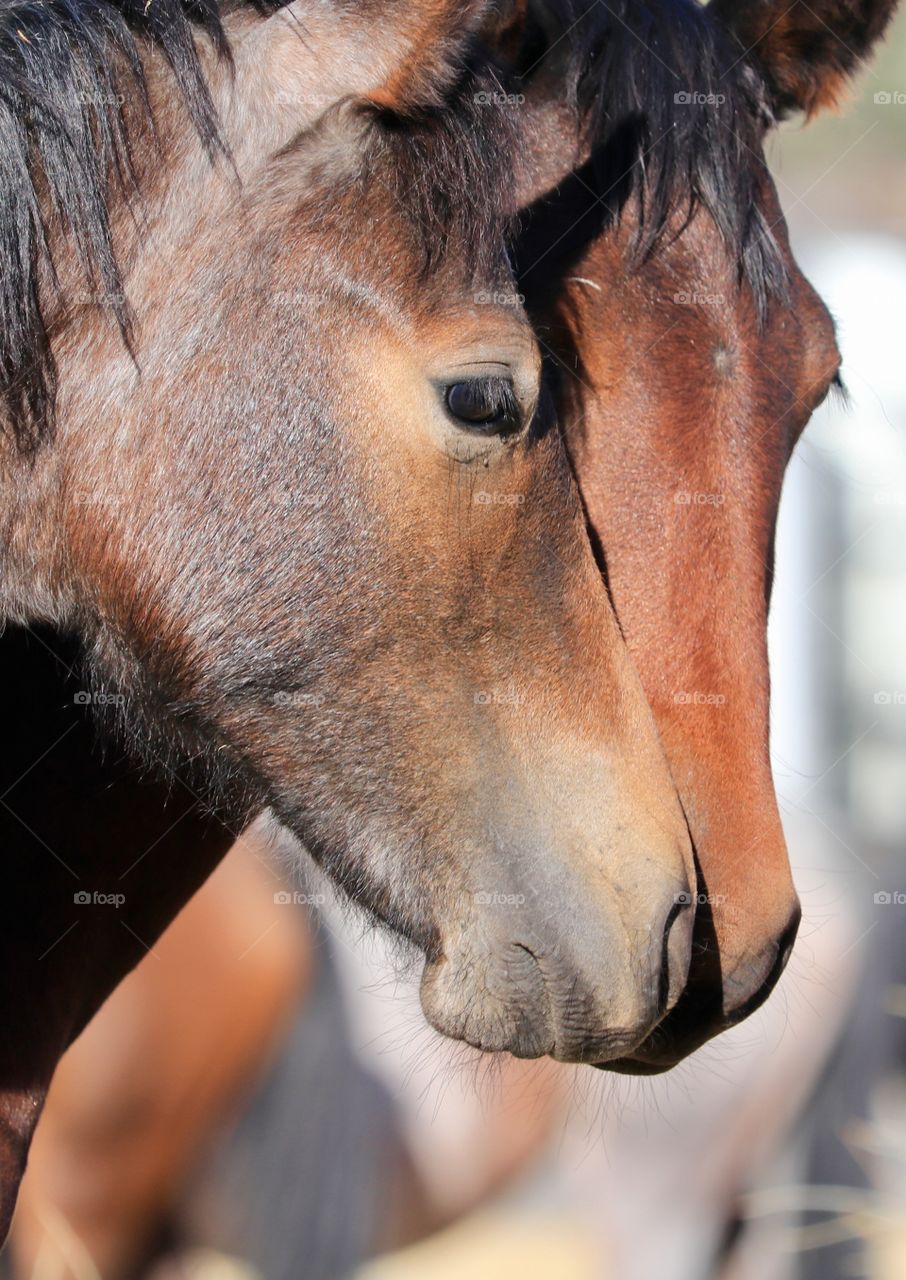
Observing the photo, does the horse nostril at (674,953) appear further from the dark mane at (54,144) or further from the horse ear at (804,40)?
the horse ear at (804,40)

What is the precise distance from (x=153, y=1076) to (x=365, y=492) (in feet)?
7.73

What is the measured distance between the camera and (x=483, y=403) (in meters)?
1.66

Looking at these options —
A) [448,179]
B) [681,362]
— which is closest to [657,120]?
[681,362]

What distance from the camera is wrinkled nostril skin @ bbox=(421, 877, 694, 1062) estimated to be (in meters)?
1.67

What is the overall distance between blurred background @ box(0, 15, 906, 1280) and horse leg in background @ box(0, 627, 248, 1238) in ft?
3.43

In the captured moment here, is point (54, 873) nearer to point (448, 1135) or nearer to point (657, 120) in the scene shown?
point (657, 120)

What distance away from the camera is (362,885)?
1.80 m

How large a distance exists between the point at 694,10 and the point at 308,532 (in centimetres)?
142

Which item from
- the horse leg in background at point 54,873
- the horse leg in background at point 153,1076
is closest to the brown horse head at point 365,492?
the horse leg in background at point 54,873

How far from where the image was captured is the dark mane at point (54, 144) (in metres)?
1.67

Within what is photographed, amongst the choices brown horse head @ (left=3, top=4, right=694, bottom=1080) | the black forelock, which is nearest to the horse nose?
brown horse head @ (left=3, top=4, right=694, bottom=1080)

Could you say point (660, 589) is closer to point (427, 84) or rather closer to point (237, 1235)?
point (427, 84)

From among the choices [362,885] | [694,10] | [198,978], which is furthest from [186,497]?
[198,978]

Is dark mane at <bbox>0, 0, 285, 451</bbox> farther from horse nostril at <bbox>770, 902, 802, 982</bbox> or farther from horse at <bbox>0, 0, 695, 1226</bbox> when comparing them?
horse nostril at <bbox>770, 902, 802, 982</bbox>
